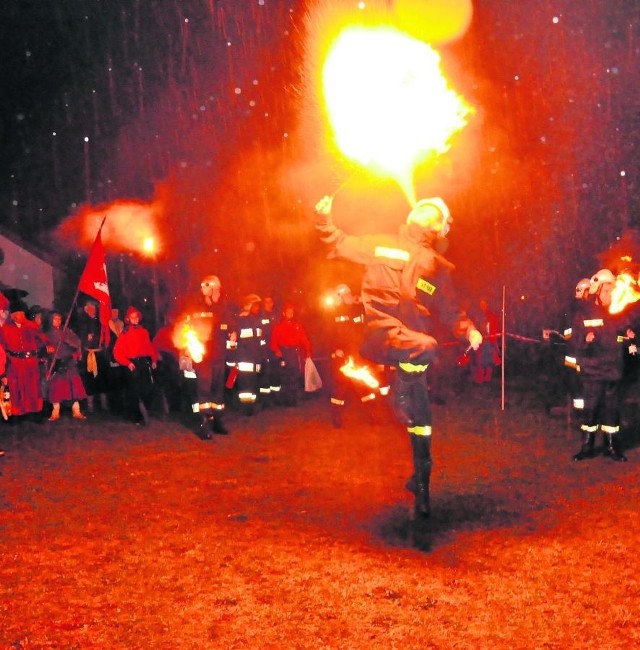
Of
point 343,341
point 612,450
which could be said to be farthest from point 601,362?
point 343,341

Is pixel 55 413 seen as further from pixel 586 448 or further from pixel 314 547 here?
pixel 586 448

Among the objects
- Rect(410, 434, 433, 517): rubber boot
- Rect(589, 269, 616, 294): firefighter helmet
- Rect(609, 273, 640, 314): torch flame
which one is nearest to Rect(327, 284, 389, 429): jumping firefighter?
Rect(589, 269, 616, 294): firefighter helmet

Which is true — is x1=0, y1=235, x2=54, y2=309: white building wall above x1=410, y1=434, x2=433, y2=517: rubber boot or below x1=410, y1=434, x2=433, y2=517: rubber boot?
above

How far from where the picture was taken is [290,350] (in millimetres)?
13633

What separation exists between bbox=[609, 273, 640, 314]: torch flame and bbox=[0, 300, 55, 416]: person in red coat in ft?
29.1

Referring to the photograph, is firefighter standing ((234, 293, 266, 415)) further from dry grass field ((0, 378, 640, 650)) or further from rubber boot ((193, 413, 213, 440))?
dry grass field ((0, 378, 640, 650))

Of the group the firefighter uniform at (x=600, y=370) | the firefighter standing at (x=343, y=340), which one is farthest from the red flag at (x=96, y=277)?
the firefighter uniform at (x=600, y=370)

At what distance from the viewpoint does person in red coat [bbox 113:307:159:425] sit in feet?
38.4

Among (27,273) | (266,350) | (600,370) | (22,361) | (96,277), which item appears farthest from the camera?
(27,273)

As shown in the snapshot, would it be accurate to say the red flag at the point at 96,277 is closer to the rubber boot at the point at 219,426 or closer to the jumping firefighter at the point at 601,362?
the rubber boot at the point at 219,426

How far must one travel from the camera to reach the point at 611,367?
8469mm

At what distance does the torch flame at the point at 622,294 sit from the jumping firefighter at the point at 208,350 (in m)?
5.29

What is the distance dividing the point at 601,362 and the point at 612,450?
1084mm

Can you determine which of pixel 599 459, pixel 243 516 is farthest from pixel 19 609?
pixel 599 459
